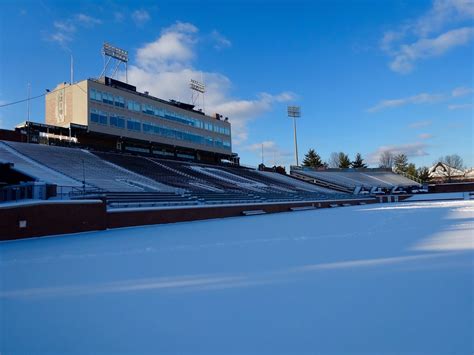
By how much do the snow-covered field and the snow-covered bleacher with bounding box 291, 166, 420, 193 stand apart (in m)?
48.7

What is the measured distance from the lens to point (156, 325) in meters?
3.96

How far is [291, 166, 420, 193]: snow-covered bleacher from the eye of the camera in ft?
186

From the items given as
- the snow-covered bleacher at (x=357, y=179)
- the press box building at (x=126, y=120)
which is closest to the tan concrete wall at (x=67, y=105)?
the press box building at (x=126, y=120)

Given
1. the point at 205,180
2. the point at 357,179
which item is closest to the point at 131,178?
the point at 205,180

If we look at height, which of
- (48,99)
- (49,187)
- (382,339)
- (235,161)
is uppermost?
(48,99)

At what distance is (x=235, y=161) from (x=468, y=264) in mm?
49959

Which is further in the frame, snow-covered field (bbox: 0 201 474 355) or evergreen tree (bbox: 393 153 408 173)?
evergreen tree (bbox: 393 153 408 173)

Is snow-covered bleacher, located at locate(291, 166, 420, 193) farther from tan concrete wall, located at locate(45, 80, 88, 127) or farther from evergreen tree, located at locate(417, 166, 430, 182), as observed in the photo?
tan concrete wall, located at locate(45, 80, 88, 127)

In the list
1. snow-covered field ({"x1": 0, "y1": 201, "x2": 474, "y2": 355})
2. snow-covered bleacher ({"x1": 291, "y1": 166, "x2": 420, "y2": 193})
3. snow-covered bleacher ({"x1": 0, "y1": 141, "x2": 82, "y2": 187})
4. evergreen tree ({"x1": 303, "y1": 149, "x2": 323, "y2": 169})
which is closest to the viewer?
snow-covered field ({"x1": 0, "y1": 201, "x2": 474, "y2": 355})

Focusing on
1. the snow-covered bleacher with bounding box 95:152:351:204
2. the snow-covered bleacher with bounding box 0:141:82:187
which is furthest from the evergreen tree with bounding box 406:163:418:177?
the snow-covered bleacher with bounding box 0:141:82:187

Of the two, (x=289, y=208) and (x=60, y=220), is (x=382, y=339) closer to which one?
(x=60, y=220)

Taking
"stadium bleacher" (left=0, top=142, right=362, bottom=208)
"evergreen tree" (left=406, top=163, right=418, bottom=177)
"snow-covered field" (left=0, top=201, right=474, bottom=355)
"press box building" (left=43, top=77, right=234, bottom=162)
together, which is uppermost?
"press box building" (left=43, top=77, right=234, bottom=162)

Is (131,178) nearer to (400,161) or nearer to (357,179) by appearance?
(357,179)

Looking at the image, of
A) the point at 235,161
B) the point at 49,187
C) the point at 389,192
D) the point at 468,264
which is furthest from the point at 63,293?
the point at 389,192
